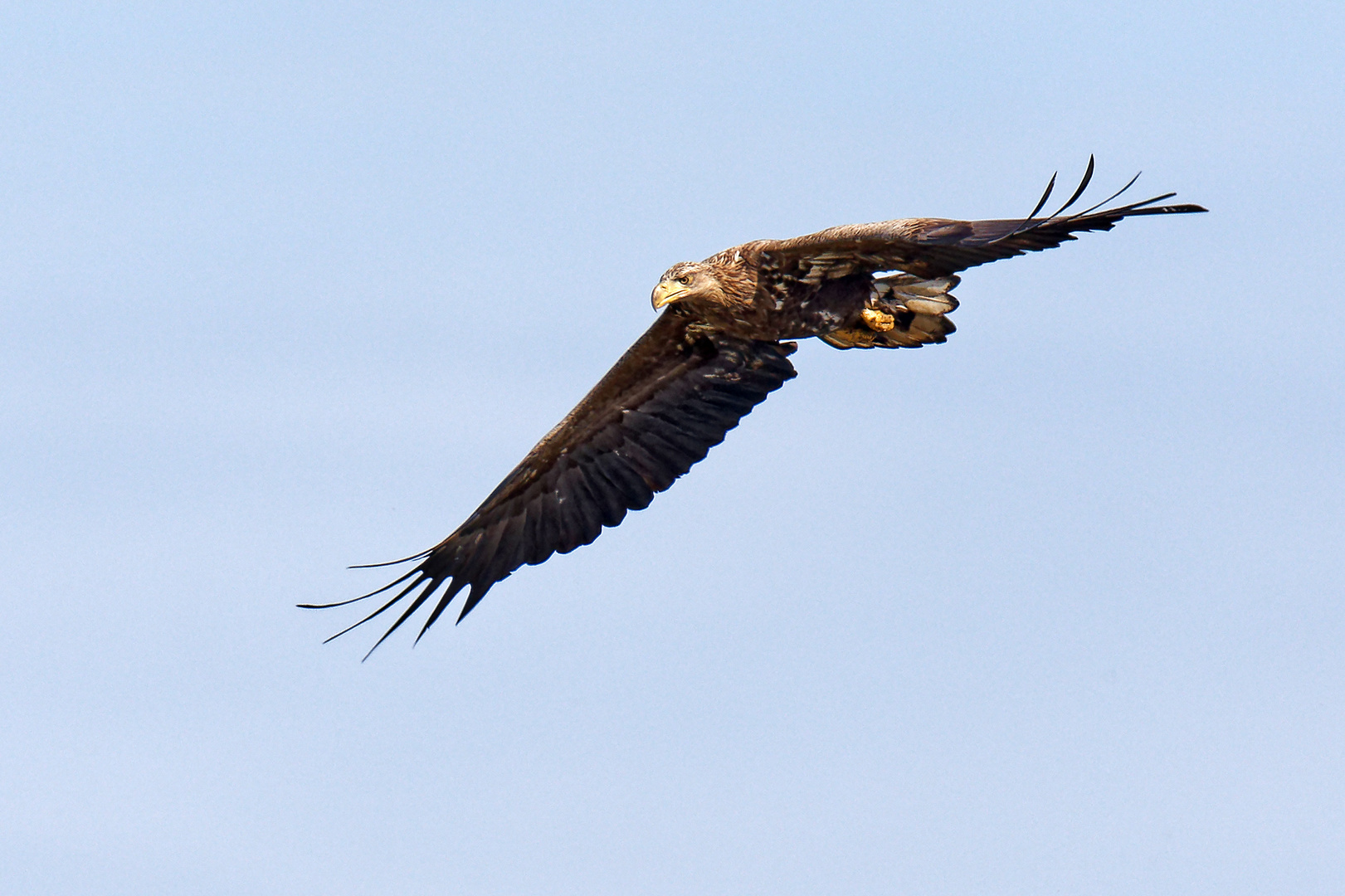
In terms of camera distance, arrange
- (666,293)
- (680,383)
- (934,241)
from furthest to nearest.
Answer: (680,383), (666,293), (934,241)

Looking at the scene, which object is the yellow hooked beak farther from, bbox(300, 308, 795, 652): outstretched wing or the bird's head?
bbox(300, 308, 795, 652): outstretched wing

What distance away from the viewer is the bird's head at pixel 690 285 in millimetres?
14570

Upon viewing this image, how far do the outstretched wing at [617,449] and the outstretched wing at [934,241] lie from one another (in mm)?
1439

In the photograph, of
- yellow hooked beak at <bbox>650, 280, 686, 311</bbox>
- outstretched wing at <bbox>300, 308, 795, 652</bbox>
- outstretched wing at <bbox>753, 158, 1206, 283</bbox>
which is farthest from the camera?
outstretched wing at <bbox>300, 308, 795, 652</bbox>

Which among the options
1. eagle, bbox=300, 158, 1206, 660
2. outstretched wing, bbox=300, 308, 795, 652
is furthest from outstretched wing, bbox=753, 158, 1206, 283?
outstretched wing, bbox=300, 308, 795, 652

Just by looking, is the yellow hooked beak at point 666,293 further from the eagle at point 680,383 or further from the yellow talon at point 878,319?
the yellow talon at point 878,319

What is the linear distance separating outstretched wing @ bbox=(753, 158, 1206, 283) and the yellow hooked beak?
68 cm

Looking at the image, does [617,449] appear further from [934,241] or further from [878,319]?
[934,241]

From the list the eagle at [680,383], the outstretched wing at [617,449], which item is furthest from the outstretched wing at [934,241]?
the outstretched wing at [617,449]

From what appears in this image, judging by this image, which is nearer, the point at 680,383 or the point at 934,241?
the point at 934,241

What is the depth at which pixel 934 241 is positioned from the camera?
13242 mm

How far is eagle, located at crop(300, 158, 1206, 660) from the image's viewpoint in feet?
47.7

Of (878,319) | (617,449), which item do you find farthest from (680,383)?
(878,319)

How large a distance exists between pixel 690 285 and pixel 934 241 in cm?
211
